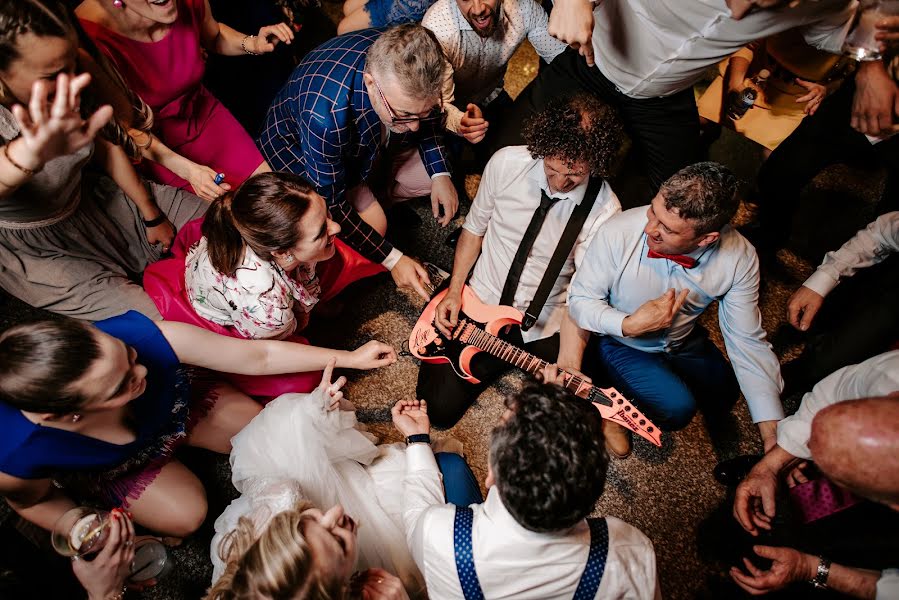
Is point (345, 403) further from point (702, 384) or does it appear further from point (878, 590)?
point (878, 590)

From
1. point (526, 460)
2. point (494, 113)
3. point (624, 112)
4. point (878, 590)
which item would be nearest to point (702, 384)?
Answer: point (878, 590)

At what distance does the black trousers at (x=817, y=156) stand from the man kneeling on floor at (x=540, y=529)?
193 centimetres

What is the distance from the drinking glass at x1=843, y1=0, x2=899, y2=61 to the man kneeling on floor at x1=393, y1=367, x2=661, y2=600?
4.95 ft

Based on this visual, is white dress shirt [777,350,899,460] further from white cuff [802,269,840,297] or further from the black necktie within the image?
the black necktie

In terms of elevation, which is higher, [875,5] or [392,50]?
[875,5]

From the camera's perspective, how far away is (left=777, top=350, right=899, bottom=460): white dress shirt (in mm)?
1632

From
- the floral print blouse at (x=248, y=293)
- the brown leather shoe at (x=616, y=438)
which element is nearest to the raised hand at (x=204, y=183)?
the floral print blouse at (x=248, y=293)

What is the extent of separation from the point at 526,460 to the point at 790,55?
2455 millimetres

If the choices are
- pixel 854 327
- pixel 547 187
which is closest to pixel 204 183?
pixel 547 187

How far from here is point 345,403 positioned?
6.86ft

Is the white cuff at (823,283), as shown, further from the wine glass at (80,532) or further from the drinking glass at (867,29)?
the wine glass at (80,532)

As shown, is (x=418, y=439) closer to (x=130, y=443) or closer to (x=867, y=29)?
(x=130, y=443)

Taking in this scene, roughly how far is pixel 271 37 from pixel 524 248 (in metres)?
1.58

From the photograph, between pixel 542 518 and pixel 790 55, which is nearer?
pixel 542 518
